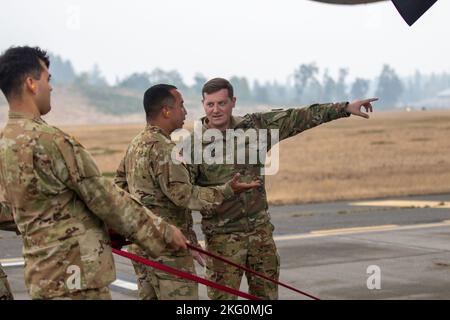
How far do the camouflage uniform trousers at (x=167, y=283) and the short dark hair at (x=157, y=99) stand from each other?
96 centimetres

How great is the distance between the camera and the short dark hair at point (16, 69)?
13.8 feet

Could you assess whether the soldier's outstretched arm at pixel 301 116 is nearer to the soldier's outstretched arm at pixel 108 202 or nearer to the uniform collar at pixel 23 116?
the soldier's outstretched arm at pixel 108 202

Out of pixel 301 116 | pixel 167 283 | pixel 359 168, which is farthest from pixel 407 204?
pixel 359 168

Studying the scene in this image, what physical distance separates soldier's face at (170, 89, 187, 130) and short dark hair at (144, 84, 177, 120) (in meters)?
0.03

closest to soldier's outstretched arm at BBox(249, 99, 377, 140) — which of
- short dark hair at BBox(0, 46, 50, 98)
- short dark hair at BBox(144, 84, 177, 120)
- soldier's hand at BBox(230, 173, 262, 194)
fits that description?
short dark hair at BBox(144, 84, 177, 120)

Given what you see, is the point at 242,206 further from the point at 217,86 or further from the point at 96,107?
the point at 96,107

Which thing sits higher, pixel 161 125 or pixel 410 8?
pixel 410 8

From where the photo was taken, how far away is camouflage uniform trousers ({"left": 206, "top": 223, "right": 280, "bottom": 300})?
611cm

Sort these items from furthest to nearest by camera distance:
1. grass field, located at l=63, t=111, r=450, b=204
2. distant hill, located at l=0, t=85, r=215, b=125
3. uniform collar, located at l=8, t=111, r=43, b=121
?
distant hill, located at l=0, t=85, r=215, b=125 < grass field, located at l=63, t=111, r=450, b=204 < uniform collar, located at l=8, t=111, r=43, b=121

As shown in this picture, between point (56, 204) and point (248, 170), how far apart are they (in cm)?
239

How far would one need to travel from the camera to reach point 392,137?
54281mm

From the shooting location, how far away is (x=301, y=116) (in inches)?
250

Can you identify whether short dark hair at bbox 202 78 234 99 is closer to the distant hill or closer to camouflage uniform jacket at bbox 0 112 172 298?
camouflage uniform jacket at bbox 0 112 172 298
